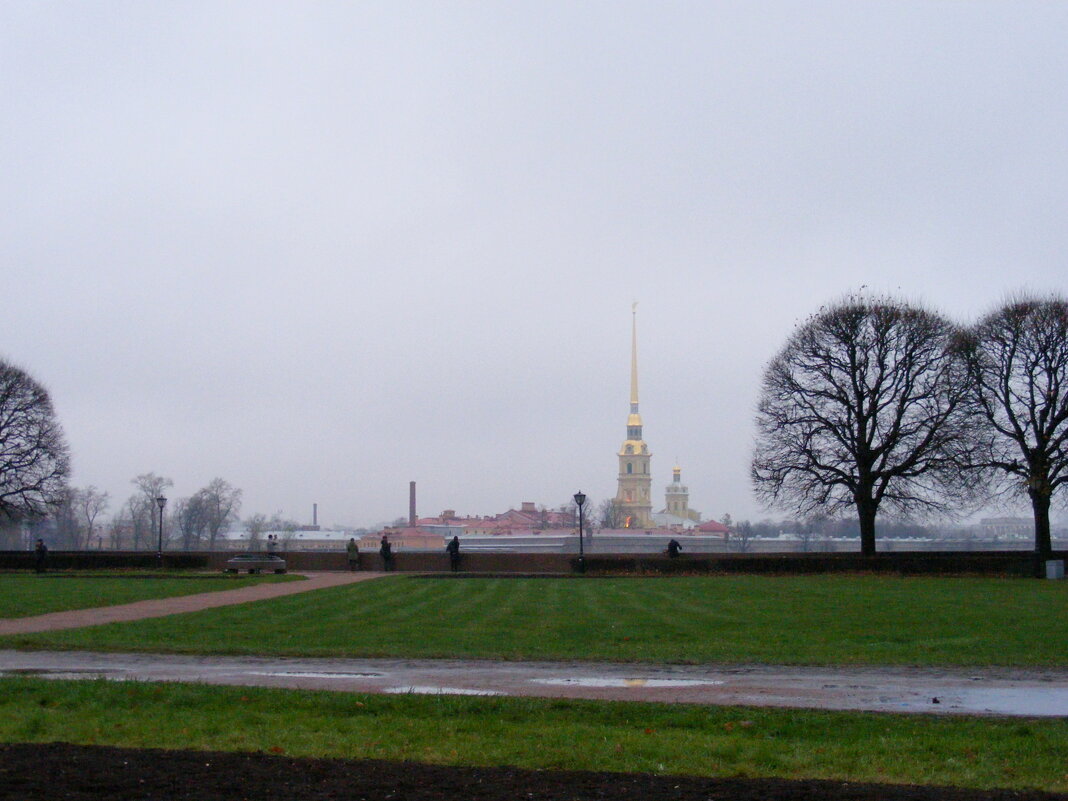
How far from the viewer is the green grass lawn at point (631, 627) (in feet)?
56.4

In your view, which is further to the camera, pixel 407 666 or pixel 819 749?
pixel 407 666

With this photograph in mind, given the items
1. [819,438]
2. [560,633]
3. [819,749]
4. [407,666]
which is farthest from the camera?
[819,438]

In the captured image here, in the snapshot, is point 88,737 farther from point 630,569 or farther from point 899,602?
point 630,569

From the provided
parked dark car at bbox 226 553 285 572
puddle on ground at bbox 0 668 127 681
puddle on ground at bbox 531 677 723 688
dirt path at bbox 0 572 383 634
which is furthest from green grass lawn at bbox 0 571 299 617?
puddle on ground at bbox 531 677 723 688

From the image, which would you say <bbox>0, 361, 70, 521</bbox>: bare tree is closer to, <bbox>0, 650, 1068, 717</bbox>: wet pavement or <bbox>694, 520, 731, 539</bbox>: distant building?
<bbox>0, 650, 1068, 717</bbox>: wet pavement

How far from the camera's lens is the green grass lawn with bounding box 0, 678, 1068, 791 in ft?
30.0

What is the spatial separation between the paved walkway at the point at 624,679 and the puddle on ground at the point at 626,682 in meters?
0.01

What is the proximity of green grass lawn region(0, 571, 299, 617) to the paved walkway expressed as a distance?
9.46 metres

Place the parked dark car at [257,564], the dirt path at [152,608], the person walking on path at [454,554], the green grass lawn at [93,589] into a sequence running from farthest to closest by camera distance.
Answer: the person walking on path at [454,554]
the parked dark car at [257,564]
the green grass lawn at [93,589]
the dirt path at [152,608]

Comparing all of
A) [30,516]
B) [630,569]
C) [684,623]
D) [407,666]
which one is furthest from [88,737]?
[30,516]

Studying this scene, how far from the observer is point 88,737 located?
10148 millimetres

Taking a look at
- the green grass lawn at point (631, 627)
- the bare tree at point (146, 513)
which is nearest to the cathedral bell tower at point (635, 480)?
the bare tree at point (146, 513)

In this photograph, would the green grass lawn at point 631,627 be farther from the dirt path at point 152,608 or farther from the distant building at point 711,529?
the distant building at point 711,529

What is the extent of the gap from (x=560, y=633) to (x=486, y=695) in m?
8.08
